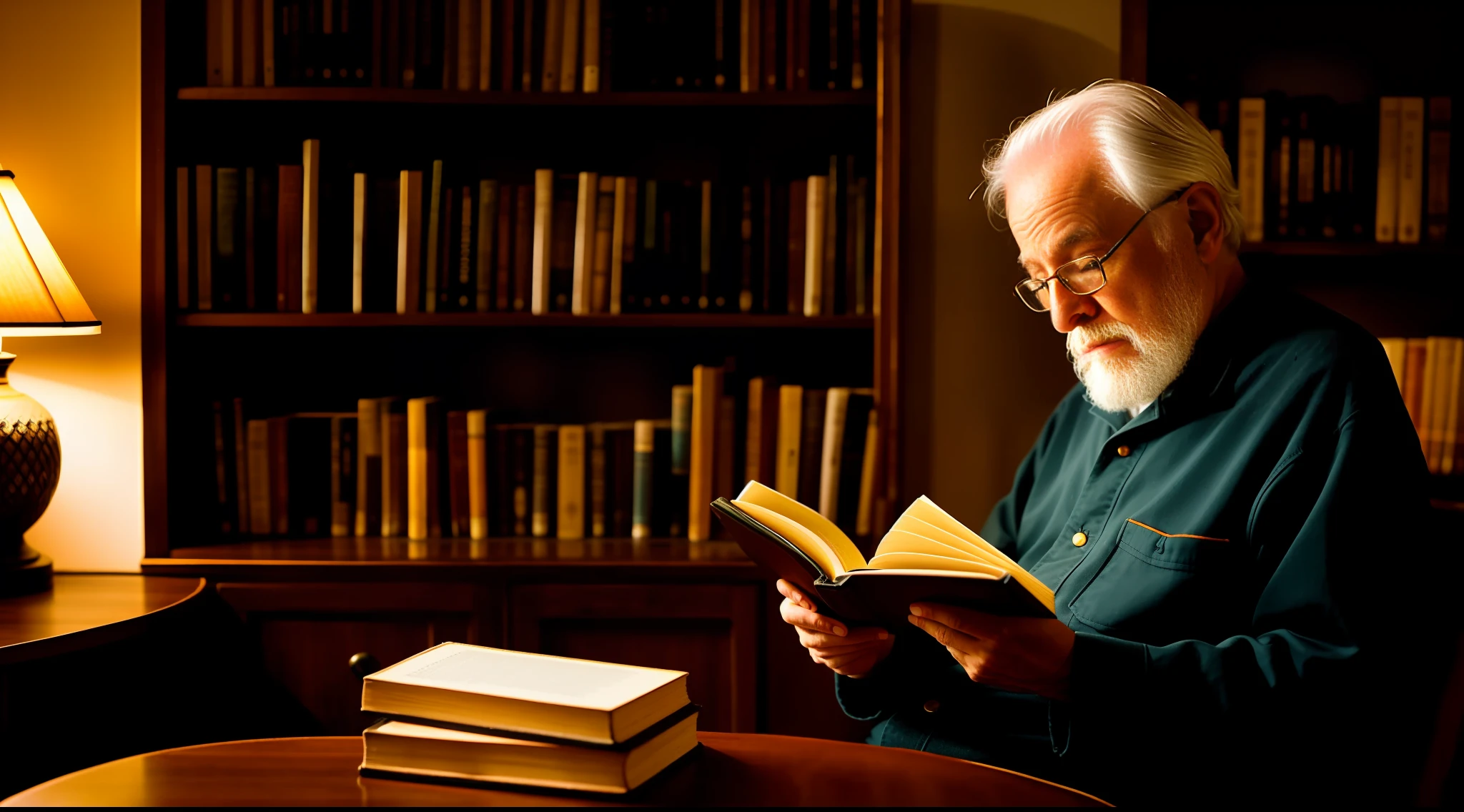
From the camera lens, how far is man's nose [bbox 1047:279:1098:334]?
1.34 meters

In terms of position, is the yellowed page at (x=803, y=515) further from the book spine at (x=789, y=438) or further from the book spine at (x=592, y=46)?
the book spine at (x=592, y=46)

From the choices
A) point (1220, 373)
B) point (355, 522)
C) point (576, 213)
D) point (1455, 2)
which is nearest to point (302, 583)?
point (355, 522)

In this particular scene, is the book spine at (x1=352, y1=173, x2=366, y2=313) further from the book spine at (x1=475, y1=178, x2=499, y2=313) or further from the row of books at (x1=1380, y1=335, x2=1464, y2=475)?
the row of books at (x1=1380, y1=335, x2=1464, y2=475)

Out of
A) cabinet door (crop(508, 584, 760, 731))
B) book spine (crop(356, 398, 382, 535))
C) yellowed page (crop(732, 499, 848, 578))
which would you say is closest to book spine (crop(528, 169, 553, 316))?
book spine (crop(356, 398, 382, 535))

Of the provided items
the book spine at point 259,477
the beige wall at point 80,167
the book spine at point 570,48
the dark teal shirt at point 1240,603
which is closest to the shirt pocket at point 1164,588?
the dark teal shirt at point 1240,603

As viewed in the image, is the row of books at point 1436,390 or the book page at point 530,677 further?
the row of books at point 1436,390

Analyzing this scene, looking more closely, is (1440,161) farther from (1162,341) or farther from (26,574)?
(26,574)

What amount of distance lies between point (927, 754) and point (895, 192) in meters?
1.07

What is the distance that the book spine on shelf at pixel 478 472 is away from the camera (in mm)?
1868

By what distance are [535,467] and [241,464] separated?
1.80 ft

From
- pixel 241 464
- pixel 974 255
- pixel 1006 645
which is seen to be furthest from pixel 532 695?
pixel 974 255

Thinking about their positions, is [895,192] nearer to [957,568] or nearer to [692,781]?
[957,568]

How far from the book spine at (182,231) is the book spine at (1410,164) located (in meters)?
2.13

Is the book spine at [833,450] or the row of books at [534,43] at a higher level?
the row of books at [534,43]
